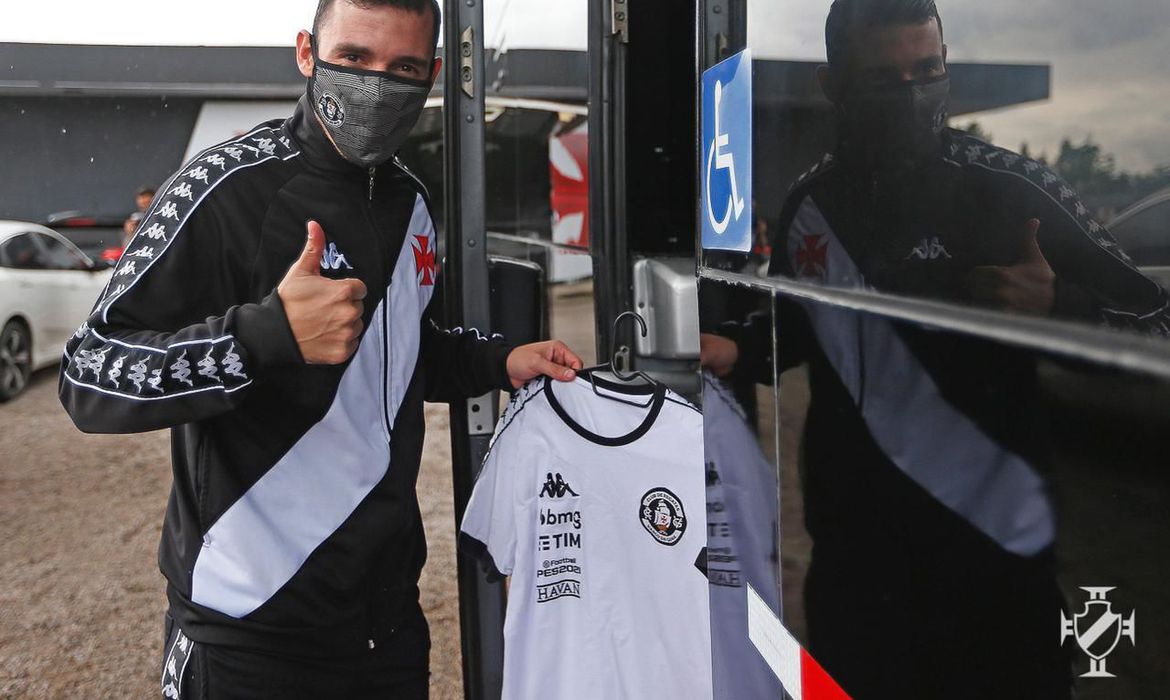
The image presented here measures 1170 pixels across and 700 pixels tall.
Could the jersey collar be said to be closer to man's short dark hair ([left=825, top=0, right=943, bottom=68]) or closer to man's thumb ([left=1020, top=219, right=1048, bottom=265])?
man's short dark hair ([left=825, top=0, right=943, bottom=68])

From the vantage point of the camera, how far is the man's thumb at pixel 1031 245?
65cm

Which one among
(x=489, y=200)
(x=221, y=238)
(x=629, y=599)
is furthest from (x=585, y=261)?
(x=221, y=238)

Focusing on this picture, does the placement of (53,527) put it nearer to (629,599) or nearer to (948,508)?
(629,599)

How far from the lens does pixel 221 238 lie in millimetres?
1541

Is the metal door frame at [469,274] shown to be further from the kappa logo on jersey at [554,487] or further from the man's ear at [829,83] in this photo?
the man's ear at [829,83]

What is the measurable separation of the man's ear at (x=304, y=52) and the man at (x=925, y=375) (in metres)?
0.98

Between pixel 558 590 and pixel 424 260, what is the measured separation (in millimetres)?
632

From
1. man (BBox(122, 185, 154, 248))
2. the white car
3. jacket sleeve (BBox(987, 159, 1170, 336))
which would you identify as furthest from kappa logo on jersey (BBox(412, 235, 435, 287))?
man (BBox(122, 185, 154, 248))

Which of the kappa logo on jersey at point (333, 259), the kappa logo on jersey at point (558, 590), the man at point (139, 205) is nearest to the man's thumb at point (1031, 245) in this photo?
the kappa logo on jersey at point (333, 259)

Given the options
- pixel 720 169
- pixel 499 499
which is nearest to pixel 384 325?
pixel 499 499

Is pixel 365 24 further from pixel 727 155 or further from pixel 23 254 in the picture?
pixel 23 254

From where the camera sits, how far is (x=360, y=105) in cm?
Answer: 161

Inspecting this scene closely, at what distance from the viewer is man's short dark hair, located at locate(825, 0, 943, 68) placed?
754 mm
